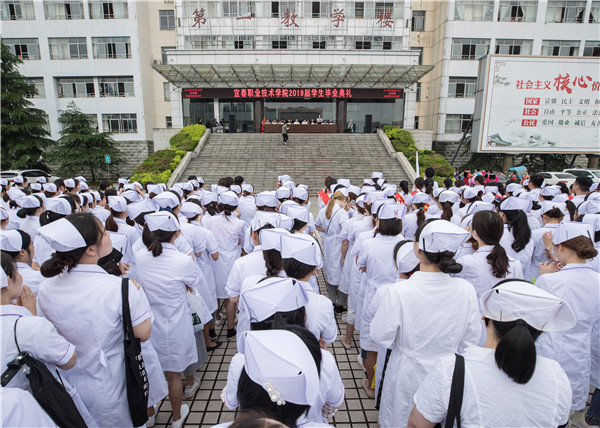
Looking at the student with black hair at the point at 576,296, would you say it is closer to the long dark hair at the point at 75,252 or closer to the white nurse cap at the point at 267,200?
the white nurse cap at the point at 267,200

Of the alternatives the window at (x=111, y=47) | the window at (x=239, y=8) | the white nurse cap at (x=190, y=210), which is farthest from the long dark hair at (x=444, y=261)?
the window at (x=111, y=47)

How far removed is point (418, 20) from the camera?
27203mm

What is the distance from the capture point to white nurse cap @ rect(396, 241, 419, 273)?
109 inches

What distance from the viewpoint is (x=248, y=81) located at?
24875 mm

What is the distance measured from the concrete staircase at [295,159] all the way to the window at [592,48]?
698 inches

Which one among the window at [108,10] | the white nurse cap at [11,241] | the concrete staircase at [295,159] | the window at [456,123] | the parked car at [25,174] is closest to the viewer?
the white nurse cap at [11,241]

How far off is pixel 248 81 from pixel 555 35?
22853mm

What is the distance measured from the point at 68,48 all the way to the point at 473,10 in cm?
2978

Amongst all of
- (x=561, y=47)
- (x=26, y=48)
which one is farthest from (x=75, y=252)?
(x=561, y=47)

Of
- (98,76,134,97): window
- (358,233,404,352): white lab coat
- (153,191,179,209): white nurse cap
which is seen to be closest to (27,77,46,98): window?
(98,76,134,97): window

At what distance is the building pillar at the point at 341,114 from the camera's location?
2643cm

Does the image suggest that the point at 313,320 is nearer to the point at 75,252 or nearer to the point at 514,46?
the point at 75,252

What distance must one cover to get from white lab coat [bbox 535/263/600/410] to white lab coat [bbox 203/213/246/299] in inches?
143

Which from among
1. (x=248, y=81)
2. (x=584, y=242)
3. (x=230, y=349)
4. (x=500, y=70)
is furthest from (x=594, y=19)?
(x=230, y=349)
